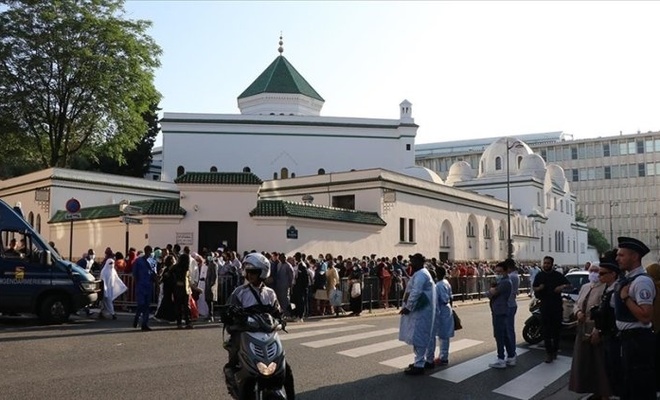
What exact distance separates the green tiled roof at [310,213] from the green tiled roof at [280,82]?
2903 cm

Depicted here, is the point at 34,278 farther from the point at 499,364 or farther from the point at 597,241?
the point at 597,241

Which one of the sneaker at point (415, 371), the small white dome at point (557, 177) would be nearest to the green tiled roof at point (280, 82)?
the small white dome at point (557, 177)

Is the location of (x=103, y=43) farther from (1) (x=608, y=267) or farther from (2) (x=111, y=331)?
(1) (x=608, y=267)

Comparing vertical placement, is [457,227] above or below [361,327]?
above

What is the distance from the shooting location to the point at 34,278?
15.1 metres

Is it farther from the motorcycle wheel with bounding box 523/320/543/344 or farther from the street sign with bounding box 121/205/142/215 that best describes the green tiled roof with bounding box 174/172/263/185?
the motorcycle wheel with bounding box 523/320/543/344

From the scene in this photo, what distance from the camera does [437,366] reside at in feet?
35.5

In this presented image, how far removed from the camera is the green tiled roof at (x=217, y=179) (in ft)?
83.6

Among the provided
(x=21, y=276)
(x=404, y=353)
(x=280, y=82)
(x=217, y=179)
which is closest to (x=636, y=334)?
(x=404, y=353)

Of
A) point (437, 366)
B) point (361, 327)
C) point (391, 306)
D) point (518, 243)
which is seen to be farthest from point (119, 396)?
point (518, 243)

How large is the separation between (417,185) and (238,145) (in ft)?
67.3

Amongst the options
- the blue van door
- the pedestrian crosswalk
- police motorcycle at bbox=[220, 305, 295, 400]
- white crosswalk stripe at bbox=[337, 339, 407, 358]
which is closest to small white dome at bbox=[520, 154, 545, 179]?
the pedestrian crosswalk

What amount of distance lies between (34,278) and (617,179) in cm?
10520

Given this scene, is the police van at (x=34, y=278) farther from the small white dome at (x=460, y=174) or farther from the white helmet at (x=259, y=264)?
the small white dome at (x=460, y=174)
